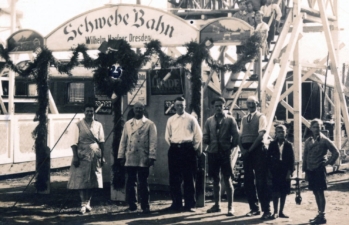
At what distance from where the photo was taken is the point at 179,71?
37.5ft

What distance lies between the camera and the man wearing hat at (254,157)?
903 cm

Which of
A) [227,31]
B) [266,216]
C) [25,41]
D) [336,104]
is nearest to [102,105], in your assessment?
[25,41]

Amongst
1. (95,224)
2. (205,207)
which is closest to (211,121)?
(205,207)

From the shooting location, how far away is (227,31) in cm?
984

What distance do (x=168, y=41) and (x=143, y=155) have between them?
88.5 inches

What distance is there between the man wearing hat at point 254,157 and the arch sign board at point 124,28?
6.27 ft

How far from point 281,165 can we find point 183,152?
1731 mm

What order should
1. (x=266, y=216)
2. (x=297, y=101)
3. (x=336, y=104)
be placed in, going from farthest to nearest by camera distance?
(x=336, y=104) → (x=297, y=101) → (x=266, y=216)

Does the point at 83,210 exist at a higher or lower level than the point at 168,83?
lower

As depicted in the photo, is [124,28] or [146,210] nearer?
[146,210]

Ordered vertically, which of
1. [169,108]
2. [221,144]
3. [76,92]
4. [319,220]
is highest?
[76,92]

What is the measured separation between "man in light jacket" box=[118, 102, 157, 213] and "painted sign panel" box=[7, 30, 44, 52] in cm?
289

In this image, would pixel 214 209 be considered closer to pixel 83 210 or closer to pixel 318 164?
pixel 318 164

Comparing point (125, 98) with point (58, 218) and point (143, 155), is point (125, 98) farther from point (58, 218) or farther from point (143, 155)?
point (58, 218)
